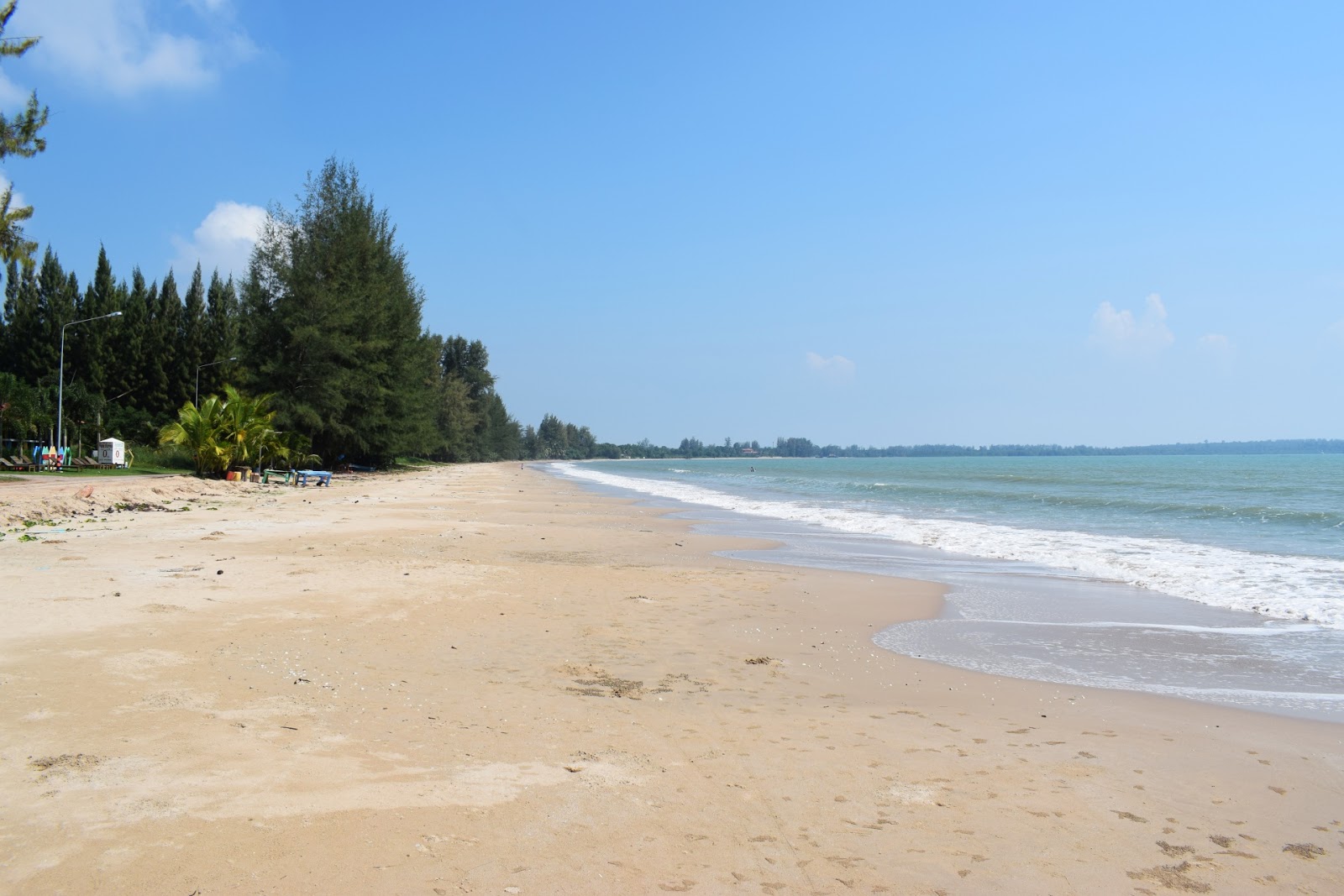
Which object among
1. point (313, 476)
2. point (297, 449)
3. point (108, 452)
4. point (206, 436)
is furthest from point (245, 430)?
point (297, 449)

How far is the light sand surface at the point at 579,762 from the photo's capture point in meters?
3.32

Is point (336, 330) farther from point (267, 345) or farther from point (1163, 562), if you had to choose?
point (1163, 562)

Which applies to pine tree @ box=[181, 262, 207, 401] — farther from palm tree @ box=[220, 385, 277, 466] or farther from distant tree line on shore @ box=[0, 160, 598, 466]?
palm tree @ box=[220, 385, 277, 466]

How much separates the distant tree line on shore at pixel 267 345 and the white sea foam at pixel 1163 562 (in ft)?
89.7

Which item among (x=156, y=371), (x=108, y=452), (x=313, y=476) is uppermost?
(x=156, y=371)

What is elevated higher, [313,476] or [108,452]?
[108,452]

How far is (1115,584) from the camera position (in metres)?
12.2

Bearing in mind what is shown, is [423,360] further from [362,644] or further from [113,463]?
[362,644]

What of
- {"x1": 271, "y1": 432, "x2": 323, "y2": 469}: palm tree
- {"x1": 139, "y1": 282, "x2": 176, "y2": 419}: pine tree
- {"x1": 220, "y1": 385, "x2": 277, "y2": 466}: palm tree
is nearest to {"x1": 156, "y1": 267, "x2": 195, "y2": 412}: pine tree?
{"x1": 139, "y1": 282, "x2": 176, "y2": 419}: pine tree

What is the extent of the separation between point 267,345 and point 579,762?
142 feet

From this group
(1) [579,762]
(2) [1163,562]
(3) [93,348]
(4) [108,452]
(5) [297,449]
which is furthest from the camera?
(3) [93,348]

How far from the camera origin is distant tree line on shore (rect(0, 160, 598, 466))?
41.2 metres

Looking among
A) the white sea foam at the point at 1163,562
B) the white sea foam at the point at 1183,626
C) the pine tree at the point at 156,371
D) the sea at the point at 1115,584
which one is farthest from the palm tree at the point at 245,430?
the white sea foam at the point at 1183,626

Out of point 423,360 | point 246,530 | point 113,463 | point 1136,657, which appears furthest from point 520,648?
point 423,360
